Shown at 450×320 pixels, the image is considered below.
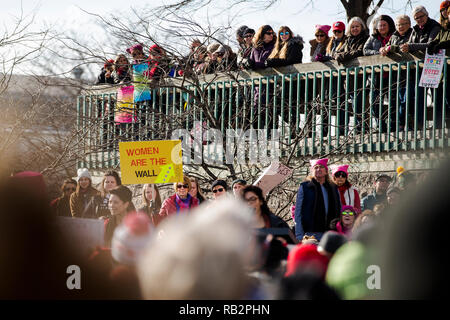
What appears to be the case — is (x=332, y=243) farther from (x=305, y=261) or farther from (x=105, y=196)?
(x=105, y=196)

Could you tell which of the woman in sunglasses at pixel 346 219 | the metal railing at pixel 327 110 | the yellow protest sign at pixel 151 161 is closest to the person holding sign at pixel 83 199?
the yellow protest sign at pixel 151 161

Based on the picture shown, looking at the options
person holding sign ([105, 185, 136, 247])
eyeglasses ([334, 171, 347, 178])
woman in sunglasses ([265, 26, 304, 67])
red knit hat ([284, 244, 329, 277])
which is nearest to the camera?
red knit hat ([284, 244, 329, 277])

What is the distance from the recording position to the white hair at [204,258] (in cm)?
173

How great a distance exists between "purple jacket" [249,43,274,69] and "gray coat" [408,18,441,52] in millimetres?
2205

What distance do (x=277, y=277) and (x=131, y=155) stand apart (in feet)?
21.1

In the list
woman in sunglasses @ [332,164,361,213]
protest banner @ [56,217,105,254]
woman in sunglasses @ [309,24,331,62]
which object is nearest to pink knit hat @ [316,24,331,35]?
woman in sunglasses @ [309,24,331,62]

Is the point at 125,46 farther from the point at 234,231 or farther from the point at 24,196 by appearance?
the point at 234,231

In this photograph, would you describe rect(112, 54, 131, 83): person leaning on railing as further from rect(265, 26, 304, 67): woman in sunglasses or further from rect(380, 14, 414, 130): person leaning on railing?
rect(380, 14, 414, 130): person leaning on railing

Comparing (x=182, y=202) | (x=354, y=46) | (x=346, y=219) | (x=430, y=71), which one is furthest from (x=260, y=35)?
(x=346, y=219)

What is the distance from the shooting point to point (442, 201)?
182 centimetres

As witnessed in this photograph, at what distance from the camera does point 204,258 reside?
5.66 ft

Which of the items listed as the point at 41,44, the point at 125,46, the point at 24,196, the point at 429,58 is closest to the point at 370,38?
the point at 429,58

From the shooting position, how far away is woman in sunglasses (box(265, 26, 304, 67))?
10.5 metres

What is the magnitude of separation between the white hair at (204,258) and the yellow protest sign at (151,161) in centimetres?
626
